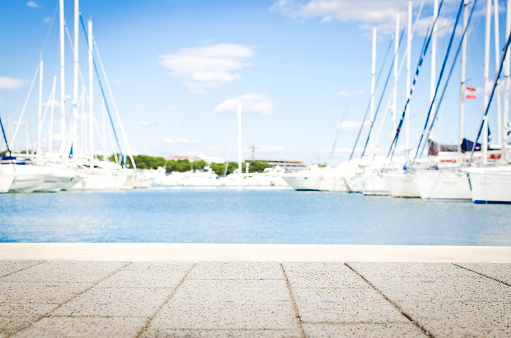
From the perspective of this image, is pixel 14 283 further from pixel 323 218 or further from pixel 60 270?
pixel 323 218

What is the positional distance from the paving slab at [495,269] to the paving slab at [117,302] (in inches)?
115

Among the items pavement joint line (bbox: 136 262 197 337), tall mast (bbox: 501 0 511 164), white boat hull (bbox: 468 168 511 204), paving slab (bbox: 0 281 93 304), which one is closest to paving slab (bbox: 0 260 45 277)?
paving slab (bbox: 0 281 93 304)

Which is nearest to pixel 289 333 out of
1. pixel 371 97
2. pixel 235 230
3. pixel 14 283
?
pixel 14 283

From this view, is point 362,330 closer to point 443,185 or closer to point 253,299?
point 253,299

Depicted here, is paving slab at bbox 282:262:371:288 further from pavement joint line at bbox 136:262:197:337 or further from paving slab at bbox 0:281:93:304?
paving slab at bbox 0:281:93:304

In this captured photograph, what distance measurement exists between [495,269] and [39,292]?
13.6ft

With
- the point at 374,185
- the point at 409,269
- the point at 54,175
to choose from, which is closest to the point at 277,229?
the point at 409,269

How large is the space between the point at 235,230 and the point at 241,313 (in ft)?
56.2

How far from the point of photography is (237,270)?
448 centimetres

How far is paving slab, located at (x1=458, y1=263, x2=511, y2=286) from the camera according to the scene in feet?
13.7

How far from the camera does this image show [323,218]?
85.1 ft

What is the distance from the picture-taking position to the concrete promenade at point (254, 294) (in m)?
2.78

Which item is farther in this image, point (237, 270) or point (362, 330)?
point (237, 270)

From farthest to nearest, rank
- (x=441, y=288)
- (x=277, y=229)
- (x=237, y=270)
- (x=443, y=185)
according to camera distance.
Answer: (x=443, y=185) → (x=277, y=229) → (x=237, y=270) → (x=441, y=288)
